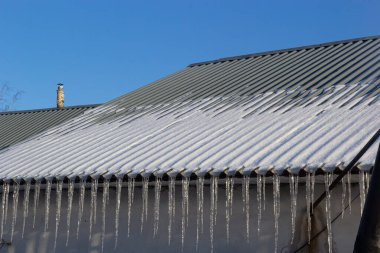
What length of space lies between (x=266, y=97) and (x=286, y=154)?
9.59ft

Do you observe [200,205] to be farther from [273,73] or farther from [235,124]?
[273,73]

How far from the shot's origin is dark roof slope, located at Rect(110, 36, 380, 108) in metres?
9.29

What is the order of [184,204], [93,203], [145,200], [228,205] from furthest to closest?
[93,203] → [145,200] → [184,204] → [228,205]

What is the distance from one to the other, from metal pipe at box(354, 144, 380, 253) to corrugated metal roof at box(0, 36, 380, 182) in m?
2.53

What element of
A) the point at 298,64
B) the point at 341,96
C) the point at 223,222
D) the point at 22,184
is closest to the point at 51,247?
the point at 22,184

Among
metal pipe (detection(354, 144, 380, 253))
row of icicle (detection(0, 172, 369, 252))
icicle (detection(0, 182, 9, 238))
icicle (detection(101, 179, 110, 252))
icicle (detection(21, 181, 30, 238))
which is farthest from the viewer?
icicle (detection(0, 182, 9, 238))

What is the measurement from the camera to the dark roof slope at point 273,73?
929 centimetres

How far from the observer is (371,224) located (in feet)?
9.10

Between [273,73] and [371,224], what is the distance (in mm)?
8001

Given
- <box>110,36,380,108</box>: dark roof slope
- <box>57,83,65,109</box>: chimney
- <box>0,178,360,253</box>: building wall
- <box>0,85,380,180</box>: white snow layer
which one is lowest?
<box>0,178,360,253</box>: building wall

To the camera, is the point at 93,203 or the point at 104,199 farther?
the point at 93,203

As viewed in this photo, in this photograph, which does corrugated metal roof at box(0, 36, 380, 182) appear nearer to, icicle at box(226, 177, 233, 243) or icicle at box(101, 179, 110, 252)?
icicle at box(101, 179, 110, 252)

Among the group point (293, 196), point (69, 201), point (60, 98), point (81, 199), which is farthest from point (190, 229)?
point (60, 98)

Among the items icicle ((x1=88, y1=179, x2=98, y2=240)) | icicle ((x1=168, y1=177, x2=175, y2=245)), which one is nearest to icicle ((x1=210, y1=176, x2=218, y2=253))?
icicle ((x1=168, y1=177, x2=175, y2=245))
